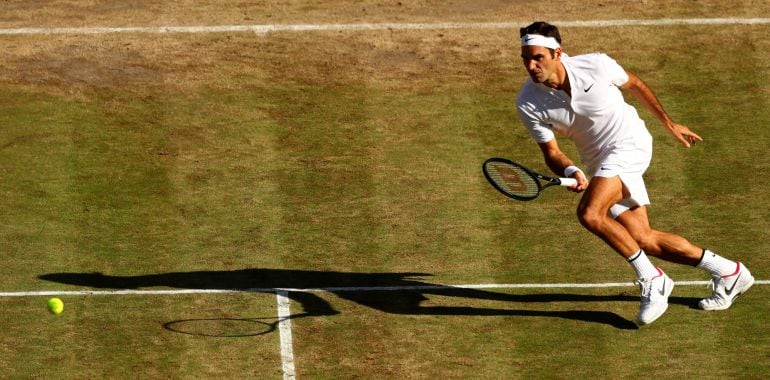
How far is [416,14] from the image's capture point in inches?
747

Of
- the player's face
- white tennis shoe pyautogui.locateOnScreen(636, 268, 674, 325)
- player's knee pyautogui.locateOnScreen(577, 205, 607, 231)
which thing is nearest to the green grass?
white tennis shoe pyautogui.locateOnScreen(636, 268, 674, 325)

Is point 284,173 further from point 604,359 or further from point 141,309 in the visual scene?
point 604,359

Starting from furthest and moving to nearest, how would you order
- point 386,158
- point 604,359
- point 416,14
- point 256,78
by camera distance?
point 416,14, point 256,78, point 386,158, point 604,359

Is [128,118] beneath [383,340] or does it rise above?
above

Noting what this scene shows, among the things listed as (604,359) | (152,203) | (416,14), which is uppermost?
(416,14)

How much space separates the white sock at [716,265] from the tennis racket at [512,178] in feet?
4.92

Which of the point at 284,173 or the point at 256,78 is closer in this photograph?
the point at 284,173

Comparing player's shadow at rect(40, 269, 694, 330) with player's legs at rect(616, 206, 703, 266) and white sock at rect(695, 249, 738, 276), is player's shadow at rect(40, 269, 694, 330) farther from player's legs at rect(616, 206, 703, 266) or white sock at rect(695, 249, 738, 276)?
player's legs at rect(616, 206, 703, 266)

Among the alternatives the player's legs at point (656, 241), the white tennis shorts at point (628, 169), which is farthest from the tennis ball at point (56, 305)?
the player's legs at point (656, 241)

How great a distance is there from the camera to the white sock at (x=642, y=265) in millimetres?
12430

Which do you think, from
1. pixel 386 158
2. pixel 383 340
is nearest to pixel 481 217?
pixel 386 158

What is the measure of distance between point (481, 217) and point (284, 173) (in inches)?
83.5

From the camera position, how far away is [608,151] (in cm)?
1259

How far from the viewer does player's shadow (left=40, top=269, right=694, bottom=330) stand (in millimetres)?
12938
